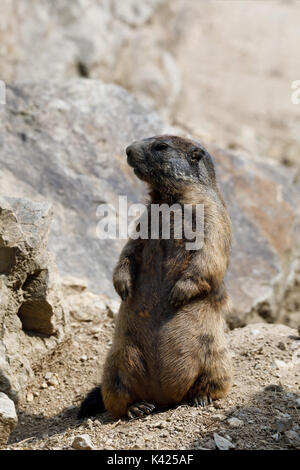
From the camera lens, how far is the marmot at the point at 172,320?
5.00m

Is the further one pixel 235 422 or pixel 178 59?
pixel 178 59

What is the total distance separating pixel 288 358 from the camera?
5871 millimetres

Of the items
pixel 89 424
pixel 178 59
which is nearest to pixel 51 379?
pixel 89 424

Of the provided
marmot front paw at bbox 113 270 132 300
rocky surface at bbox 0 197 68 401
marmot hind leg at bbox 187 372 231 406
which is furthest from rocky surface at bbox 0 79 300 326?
marmot hind leg at bbox 187 372 231 406

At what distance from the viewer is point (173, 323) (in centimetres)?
505

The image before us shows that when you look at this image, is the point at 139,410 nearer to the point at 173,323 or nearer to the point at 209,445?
the point at 173,323

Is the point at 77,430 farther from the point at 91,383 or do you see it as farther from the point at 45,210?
the point at 45,210

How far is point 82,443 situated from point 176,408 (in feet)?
3.43

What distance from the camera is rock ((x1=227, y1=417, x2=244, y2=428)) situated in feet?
15.0

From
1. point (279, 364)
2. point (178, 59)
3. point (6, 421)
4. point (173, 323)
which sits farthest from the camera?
point (178, 59)

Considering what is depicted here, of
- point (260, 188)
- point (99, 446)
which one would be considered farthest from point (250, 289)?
point (99, 446)

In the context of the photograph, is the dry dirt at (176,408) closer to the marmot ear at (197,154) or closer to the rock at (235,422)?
the rock at (235,422)

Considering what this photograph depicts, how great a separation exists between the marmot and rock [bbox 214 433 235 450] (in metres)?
0.68

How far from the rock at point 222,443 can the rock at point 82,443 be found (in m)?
0.86
